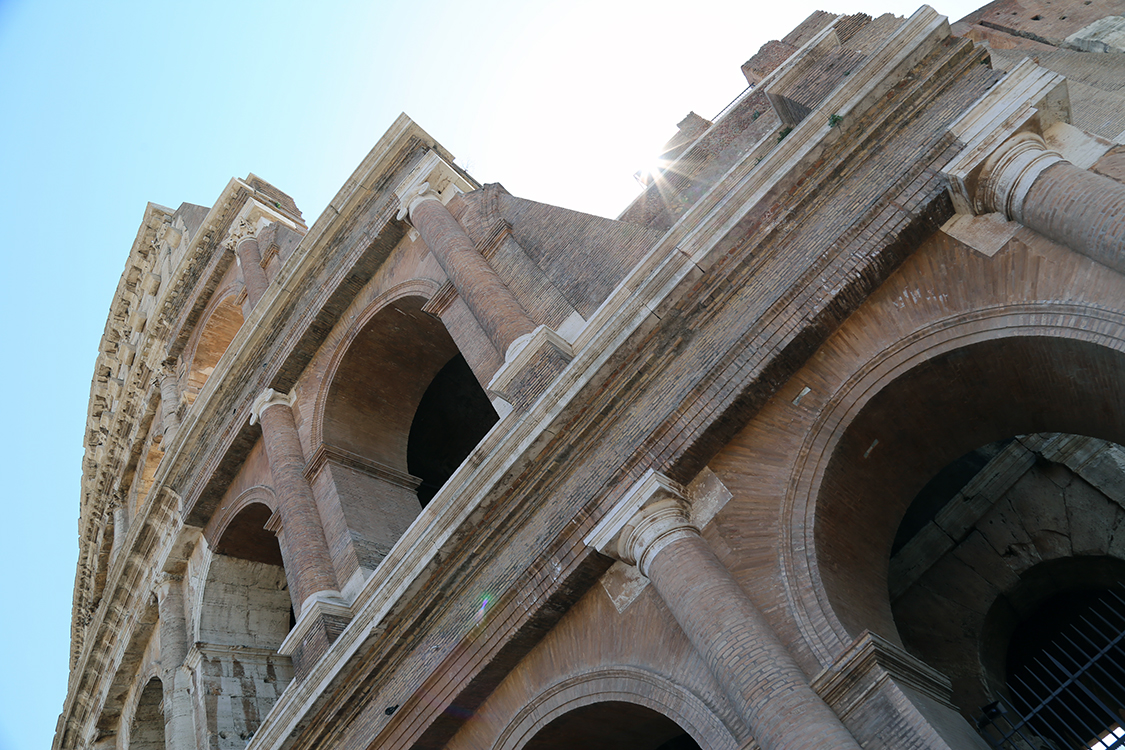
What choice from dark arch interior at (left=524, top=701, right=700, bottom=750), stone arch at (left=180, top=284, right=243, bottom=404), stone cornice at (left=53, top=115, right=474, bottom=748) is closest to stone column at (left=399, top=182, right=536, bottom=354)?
stone cornice at (left=53, top=115, right=474, bottom=748)

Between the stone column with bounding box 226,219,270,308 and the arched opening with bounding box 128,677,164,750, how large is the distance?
5772 millimetres

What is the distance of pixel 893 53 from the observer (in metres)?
6.89

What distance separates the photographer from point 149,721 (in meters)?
12.6

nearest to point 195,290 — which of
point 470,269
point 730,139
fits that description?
point 470,269

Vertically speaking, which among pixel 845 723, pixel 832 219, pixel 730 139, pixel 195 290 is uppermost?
pixel 195 290

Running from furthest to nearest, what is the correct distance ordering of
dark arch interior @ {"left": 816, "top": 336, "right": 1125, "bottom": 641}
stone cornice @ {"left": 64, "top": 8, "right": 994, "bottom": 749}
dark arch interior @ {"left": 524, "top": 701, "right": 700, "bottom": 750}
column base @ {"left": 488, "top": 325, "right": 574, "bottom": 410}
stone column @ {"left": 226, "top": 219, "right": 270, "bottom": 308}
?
stone column @ {"left": 226, "top": 219, "right": 270, "bottom": 308}
column base @ {"left": 488, "top": 325, "right": 574, "bottom": 410}
stone cornice @ {"left": 64, "top": 8, "right": 994, "bottom": 749}
dark arch interior @ {"left": 524, "top": 701, "right": 700, "bottom": 750}
dark arch interior @ {"left": 816, "top": 336, "right": 1125, "bottom": 641}

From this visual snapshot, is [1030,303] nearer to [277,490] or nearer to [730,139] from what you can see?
[730,139]

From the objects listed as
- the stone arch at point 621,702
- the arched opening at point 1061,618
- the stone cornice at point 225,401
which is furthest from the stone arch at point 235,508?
the arched opening at point 1061,618

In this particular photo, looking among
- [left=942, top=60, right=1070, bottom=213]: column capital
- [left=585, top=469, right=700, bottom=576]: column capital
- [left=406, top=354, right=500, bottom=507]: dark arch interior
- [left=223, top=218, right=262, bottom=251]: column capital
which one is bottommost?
[left=585, top=469, right=700, bottom=576]: column capital

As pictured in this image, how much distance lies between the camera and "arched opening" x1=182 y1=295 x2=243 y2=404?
48.1 feet

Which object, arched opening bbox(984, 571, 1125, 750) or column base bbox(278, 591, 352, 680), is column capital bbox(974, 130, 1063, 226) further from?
column base bbox(278, 591, 352, 680)

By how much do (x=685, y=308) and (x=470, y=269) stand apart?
2.87 meters

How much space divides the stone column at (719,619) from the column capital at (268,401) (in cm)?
617

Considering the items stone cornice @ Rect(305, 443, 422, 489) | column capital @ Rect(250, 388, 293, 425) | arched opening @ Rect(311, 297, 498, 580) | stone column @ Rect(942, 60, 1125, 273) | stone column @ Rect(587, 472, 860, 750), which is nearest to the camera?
stone column @ Rect(587, 472, 860, 750)
